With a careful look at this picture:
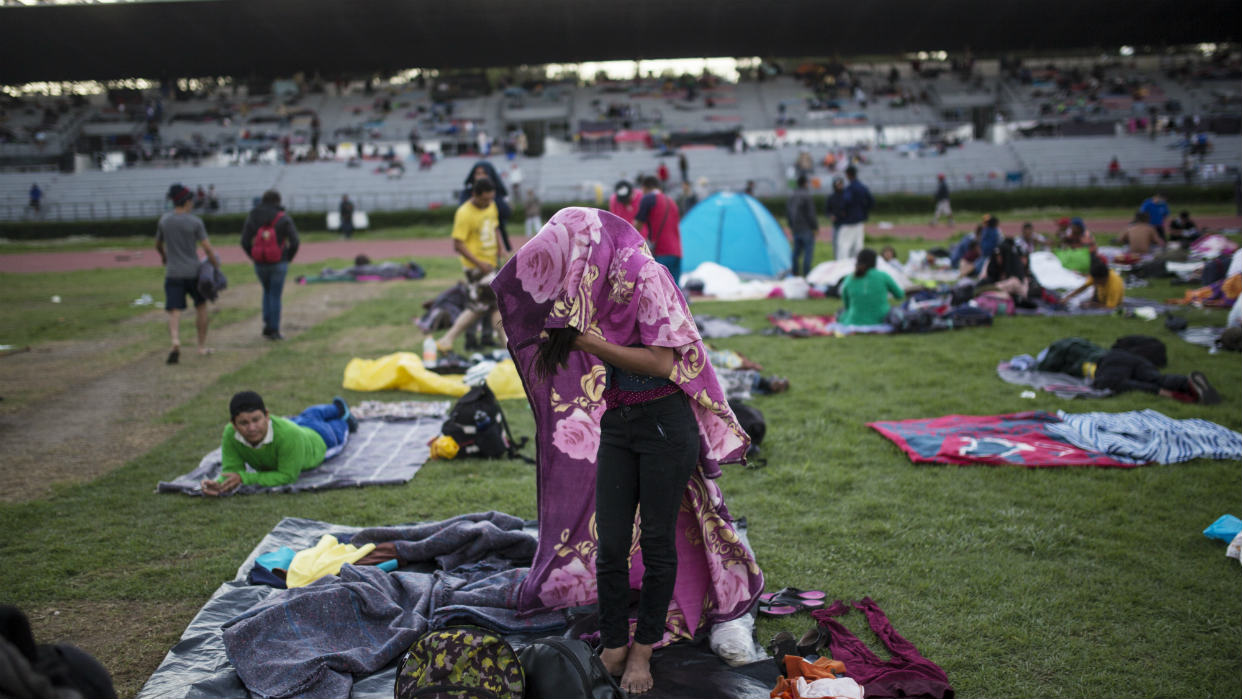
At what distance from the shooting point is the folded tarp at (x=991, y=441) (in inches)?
228

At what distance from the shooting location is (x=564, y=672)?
9.31ft

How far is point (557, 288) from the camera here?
9.53 ft

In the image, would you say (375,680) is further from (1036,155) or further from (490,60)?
(490,60)

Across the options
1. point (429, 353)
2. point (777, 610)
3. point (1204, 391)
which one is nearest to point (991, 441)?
point (1204, 391)

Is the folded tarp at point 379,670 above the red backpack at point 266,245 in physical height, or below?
below

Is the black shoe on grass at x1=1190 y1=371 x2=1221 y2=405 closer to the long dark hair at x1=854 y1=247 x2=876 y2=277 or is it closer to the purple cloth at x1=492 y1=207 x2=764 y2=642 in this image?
the long dark hair at x1=854 y1=247 x2=876 y2=277

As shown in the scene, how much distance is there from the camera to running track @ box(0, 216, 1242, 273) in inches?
841

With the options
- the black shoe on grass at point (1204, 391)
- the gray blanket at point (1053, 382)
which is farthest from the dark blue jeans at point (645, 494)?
the black shoe on grass at point (1204, 391)

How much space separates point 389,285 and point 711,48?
115 feet

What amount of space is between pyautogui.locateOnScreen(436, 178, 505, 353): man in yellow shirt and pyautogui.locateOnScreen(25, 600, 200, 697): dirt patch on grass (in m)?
5.00

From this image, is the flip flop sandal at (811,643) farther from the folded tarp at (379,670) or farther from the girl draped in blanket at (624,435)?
the girl draped in blanket at (624,435)

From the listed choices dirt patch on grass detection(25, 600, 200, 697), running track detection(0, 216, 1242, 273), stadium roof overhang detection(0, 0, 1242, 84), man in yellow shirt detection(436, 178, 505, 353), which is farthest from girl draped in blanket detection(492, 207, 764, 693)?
stadium roof overhang detection(0, 0, 1242, 84)

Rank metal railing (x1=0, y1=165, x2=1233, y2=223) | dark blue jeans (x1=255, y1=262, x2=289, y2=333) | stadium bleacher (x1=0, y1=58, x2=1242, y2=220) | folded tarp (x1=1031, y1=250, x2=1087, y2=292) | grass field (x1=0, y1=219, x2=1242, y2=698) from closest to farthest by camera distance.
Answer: grass field (x1=0, y1=219, x2=1242, y2=698) → dark blue jeans (x1=255, y1=262, x2=289, y2=333) → folded tarp (x1=1031, y1=250, x2=1087, y2=292) → metal railing (x1=0, y1=165, x2=1233, y2=223) → stadium bleacher (x1=0, y1=58, x2=1242, y2=220)

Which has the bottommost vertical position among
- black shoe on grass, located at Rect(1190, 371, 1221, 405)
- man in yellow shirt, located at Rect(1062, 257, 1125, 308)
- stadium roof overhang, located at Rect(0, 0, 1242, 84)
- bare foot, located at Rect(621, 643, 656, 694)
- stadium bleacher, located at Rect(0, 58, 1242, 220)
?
bare foot, located at Rect(621, 643, 656, 694)
